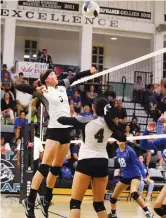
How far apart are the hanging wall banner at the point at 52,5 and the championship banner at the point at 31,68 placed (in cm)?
311

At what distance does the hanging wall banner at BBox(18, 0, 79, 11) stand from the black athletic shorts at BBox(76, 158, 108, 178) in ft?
49.9

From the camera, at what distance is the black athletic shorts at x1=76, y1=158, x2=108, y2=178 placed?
5.39m

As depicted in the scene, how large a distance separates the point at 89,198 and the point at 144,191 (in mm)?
1901

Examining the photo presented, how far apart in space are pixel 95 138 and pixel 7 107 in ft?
36.6

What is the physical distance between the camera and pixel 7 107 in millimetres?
16234

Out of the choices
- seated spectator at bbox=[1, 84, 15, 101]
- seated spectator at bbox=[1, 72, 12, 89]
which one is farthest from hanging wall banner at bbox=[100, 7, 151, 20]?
seated spectator at bbox=[1, 84, 15, 101]

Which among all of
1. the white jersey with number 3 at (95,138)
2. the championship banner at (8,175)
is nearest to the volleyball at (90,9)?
the white jersey with number 3 at (95,138)

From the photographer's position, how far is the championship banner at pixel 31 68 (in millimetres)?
18052

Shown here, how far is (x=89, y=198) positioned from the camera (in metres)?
13.8

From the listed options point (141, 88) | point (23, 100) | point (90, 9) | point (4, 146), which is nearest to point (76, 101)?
point (23, 100)

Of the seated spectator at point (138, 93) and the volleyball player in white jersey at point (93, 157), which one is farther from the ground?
the seated spectator at point (138, 93)

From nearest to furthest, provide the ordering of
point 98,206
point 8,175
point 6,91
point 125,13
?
point 98,206, point 8,175, point 6,91, point 125,13

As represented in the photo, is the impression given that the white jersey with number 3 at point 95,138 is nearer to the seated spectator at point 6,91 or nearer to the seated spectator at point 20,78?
the seated spectator at point 6,91

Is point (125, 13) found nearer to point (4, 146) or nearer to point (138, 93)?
point (138, 93)
